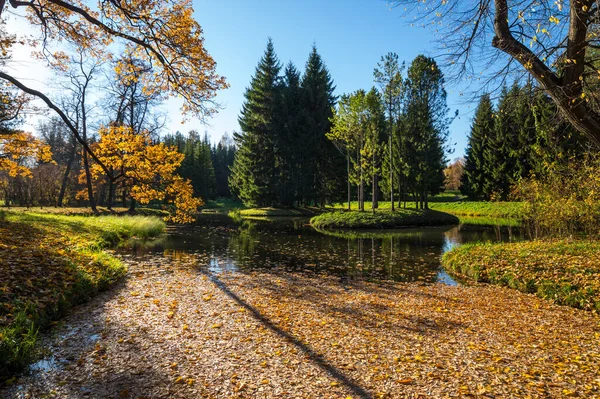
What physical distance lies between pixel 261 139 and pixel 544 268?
36.0 metres

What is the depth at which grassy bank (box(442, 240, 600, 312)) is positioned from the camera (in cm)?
744

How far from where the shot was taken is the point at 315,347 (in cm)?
493

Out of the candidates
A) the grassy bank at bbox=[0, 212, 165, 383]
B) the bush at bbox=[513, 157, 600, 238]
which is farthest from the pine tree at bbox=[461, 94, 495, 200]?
the grassy bank at bbox=[0, 212, 165, 383]

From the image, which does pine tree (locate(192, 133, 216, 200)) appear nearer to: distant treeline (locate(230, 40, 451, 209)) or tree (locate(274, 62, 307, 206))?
distant treeline (locate(230, 40, 451, 209))

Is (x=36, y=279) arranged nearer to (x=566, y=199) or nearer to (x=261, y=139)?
(x=566, y=199)

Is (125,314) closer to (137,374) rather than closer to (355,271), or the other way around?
(137,374)

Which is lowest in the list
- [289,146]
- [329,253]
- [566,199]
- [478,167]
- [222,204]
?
[329,253]

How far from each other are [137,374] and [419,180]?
31600mm

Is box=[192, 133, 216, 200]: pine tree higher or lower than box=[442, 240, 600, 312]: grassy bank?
higher

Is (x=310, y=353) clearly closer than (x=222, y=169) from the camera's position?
Yes

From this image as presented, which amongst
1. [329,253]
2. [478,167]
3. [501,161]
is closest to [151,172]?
[329,253]

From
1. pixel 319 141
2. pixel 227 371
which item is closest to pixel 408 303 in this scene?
pixel 227 371

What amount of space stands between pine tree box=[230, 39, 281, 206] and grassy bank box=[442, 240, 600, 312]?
3066 centimetres

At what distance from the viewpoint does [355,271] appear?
11000 millimetres
